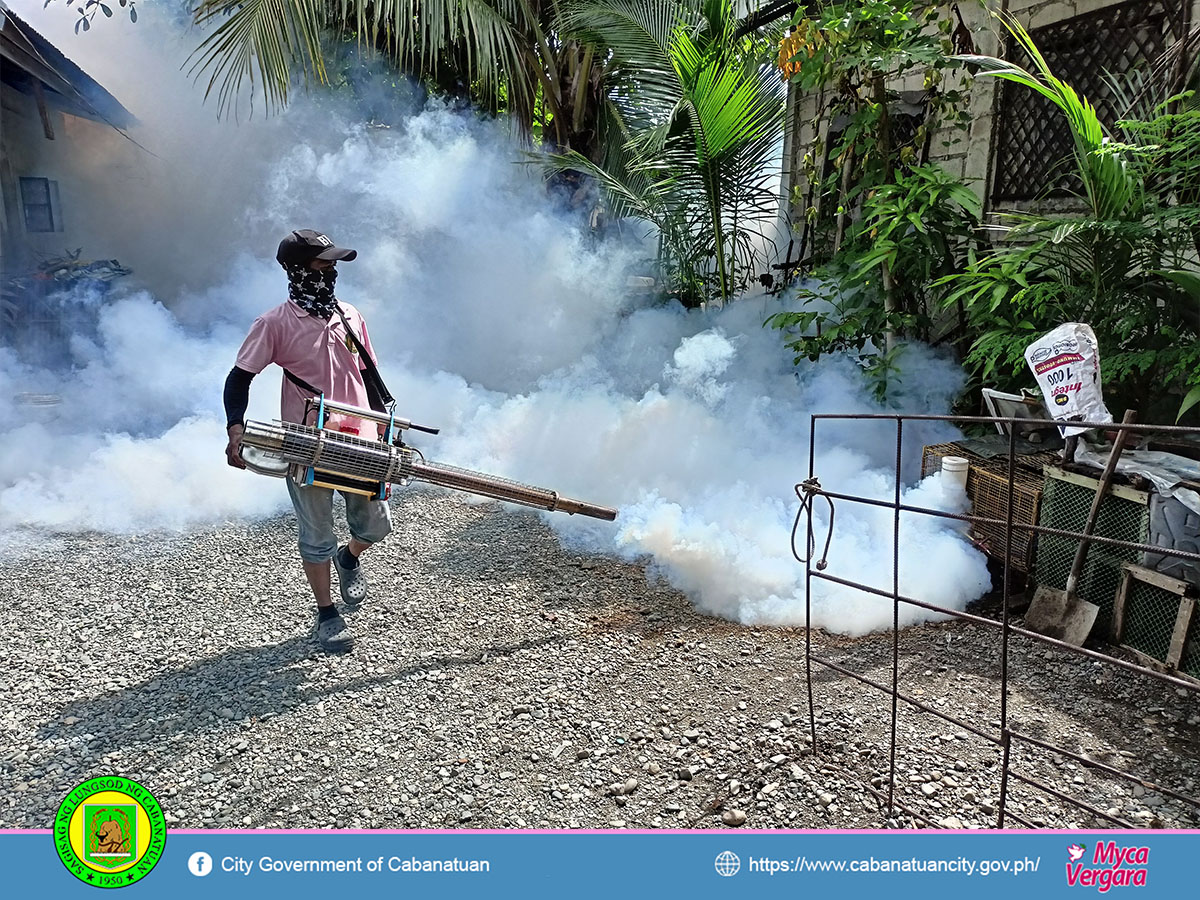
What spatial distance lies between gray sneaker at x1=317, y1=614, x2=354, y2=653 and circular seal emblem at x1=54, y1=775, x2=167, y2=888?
4.72ft

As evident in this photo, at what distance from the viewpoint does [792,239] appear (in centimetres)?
854

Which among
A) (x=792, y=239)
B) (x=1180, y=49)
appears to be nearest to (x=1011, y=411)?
(x=1180, y=49)

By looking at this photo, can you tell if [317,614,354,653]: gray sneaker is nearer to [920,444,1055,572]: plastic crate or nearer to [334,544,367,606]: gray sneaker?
[334,544,367,606]: gray sneaker

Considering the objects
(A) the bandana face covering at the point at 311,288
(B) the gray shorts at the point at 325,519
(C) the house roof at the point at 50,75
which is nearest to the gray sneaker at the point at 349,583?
(B) the gray shorts at the point at 325,519

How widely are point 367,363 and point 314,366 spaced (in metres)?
0.28

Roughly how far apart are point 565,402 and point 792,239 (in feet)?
10.5

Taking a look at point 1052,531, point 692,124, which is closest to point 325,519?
point 1052,531

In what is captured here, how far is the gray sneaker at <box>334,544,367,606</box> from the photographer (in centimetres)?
420

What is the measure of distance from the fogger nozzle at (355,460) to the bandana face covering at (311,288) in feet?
1.82

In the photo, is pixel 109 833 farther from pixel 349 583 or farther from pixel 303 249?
pixel 303 249

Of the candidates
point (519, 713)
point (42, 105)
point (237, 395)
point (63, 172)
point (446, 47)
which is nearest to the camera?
point (519, 713)

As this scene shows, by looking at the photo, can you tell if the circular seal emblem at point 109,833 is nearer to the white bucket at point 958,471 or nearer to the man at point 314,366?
the man at point 314,366

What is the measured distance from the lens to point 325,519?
12.2 feet

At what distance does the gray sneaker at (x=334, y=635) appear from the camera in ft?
12.4
